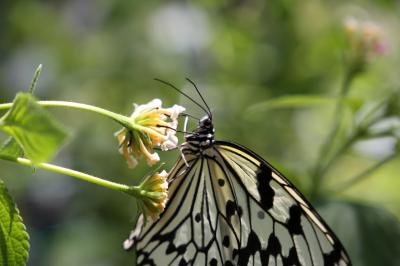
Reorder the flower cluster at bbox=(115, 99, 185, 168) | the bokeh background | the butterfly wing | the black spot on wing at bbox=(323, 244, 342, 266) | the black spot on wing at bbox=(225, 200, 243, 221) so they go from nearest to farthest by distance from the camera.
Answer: the flower cluster at bbox=(115, 99, 185, 168) → the black spot on wing at bbox=(323, 244, 342, 266) → the butterfly wing → the black spot on wing at bbox=(225, 200, 243, 221) → the bokeh background

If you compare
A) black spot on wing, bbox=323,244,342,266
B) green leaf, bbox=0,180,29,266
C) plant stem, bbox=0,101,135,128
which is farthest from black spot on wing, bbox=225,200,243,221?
green leaf, bbox=0,180,29,266

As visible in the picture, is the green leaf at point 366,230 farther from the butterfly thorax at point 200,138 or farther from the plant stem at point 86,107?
the plant stem at point 86,107

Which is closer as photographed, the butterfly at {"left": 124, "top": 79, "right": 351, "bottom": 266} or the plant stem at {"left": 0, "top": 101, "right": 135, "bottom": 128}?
the plant stem at {"left": 0, "top": 101, "right": 135, "bottom": 128}

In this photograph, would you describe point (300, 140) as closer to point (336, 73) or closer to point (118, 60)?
point (336, 73)

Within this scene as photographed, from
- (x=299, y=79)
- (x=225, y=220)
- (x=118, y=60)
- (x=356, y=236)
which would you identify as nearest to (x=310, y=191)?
(x=356, y=236)

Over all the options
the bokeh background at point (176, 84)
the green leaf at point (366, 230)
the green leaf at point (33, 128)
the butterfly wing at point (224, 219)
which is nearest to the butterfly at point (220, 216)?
the butterfly wing at point (224, 219)

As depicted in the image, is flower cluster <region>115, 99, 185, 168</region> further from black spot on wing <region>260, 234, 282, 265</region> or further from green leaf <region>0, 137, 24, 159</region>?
black spot on wing <region>260, 234, 282, 265</region>

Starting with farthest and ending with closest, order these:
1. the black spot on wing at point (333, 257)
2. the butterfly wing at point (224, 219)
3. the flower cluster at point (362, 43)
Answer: the flower cluster at point (362, 43) < the butterfly wing at point (224, 219) < the black spot on wing at point (333, 257)
